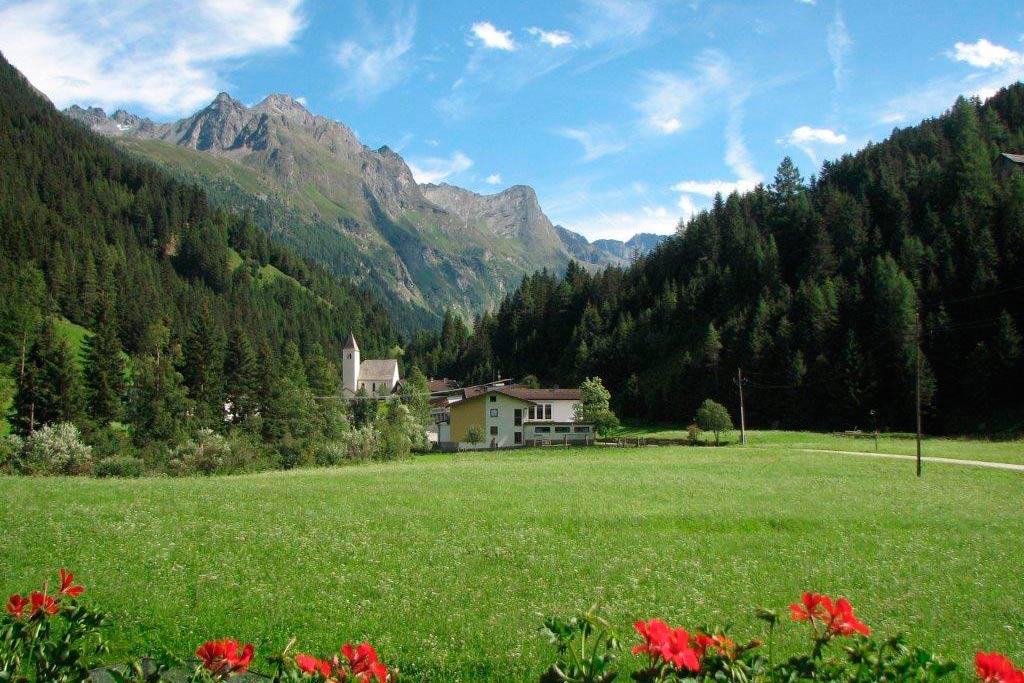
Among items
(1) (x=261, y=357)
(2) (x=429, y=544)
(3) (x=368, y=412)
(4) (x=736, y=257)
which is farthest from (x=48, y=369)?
(4) (x=736, y=257)

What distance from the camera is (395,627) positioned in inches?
416

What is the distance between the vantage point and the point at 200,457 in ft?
188

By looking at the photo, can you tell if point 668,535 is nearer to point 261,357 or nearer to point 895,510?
point 895,510

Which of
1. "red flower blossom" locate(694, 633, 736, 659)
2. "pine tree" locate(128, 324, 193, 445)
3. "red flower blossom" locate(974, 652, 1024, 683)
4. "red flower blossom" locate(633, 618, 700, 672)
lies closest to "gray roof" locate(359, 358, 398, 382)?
"pine tree" locate(128, 324, 193, 445)

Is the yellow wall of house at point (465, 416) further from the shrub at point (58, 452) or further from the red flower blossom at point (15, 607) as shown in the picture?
the red flower blossom at point (15, 607)

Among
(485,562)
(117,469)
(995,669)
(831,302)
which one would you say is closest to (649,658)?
(995,669)

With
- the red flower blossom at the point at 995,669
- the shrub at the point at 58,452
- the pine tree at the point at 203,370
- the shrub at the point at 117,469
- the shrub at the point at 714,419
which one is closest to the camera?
the red flower blossom at the point at 995,669

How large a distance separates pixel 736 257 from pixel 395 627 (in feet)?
459

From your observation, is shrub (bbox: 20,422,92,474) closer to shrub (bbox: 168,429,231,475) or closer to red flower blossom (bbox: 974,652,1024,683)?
shrub (bbox: 168,429,231,475)

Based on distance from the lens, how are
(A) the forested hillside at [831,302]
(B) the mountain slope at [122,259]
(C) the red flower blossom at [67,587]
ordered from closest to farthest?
(C) the red flower blossom at [67,587] → (A) the forested hillside at [831,302] → (B) the mountain slope at [122,259]

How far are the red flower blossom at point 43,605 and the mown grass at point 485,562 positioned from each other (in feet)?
14.0

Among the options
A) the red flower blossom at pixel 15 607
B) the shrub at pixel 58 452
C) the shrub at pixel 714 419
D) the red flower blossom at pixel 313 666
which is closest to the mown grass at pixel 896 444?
the shrub at pixel 714 419

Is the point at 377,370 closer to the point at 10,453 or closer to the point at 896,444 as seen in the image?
the point at 10,453

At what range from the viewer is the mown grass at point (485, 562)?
10586 mm
